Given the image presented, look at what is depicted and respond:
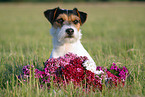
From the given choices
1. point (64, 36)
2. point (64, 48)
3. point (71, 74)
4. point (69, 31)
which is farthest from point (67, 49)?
point (71, 74)

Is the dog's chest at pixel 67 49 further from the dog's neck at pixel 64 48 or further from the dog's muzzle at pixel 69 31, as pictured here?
the dog's muzzle at pixel 69 31

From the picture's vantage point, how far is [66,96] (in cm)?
374

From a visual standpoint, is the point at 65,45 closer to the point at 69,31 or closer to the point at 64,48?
the point at 64,48

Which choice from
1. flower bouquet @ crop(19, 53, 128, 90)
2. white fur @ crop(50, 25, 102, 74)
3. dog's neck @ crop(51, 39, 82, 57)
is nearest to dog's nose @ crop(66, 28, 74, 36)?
white fur @ crop(50, 25, 102, 74)

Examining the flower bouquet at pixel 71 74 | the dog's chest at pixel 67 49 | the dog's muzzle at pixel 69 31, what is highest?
the dog's muzzle at pixel 69 31

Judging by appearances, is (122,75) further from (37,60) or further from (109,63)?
(37,60)

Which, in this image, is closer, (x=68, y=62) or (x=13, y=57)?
(x=68, y=62)

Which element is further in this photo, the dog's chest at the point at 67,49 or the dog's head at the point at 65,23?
the dog's chest at the point at 67,49

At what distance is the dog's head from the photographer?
4.38 m

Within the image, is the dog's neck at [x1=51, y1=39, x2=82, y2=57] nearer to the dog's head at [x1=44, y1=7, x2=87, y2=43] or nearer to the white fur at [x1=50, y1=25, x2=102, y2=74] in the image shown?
the white fur at [x1=50, y1=25, x2=102, y2=74]

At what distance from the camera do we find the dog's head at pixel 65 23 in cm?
438

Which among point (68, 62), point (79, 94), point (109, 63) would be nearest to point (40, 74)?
point (68, 62)

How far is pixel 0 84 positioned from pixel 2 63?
1.09 meters

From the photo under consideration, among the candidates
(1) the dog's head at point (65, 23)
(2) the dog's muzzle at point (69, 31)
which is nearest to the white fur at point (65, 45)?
(1) the dog's head at point (65, 23)
